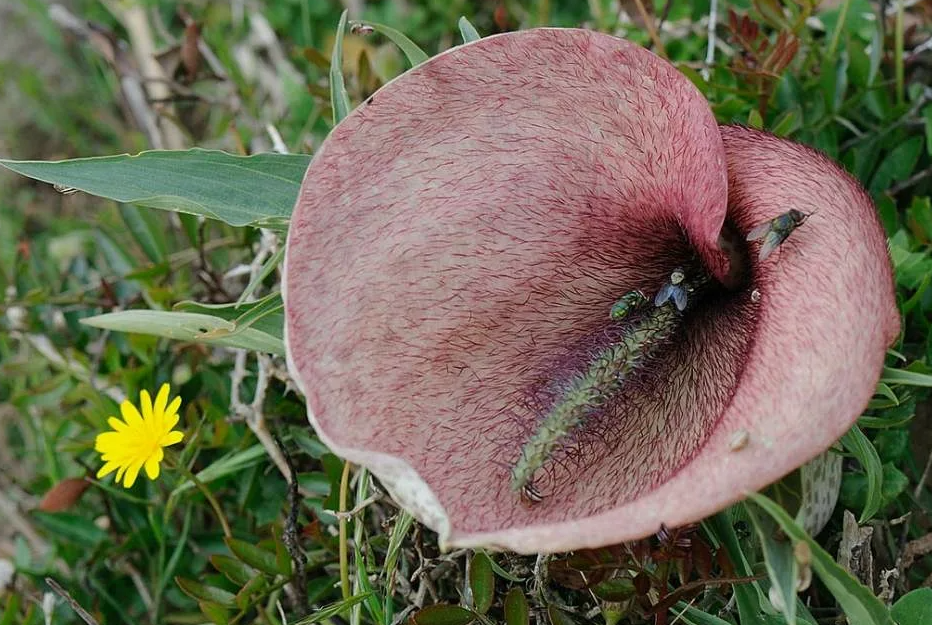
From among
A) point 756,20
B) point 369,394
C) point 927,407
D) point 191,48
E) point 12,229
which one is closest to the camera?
point 369,394

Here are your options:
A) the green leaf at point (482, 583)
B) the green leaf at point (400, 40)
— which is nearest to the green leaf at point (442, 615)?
the green leaf at point (482, 583)

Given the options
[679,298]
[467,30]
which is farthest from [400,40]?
[679,298]

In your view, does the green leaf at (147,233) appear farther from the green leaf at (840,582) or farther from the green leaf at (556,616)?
the green leaf at (840,582)

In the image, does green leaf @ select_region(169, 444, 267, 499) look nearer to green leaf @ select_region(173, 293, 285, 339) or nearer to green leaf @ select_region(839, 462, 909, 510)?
green leaf @ select_region(173, 293, 285, 339)

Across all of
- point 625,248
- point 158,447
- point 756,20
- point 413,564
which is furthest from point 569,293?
point 756,20

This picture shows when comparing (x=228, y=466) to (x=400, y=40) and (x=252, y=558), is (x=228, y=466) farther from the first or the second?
(x=400, y=40)

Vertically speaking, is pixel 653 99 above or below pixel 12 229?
above

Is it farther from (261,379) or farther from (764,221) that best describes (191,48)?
(764,221)

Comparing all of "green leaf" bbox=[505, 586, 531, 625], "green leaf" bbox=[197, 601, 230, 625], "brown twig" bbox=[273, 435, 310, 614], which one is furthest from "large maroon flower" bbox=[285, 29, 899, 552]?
"green leaf" bbox=[197, 601, 230, 625]
